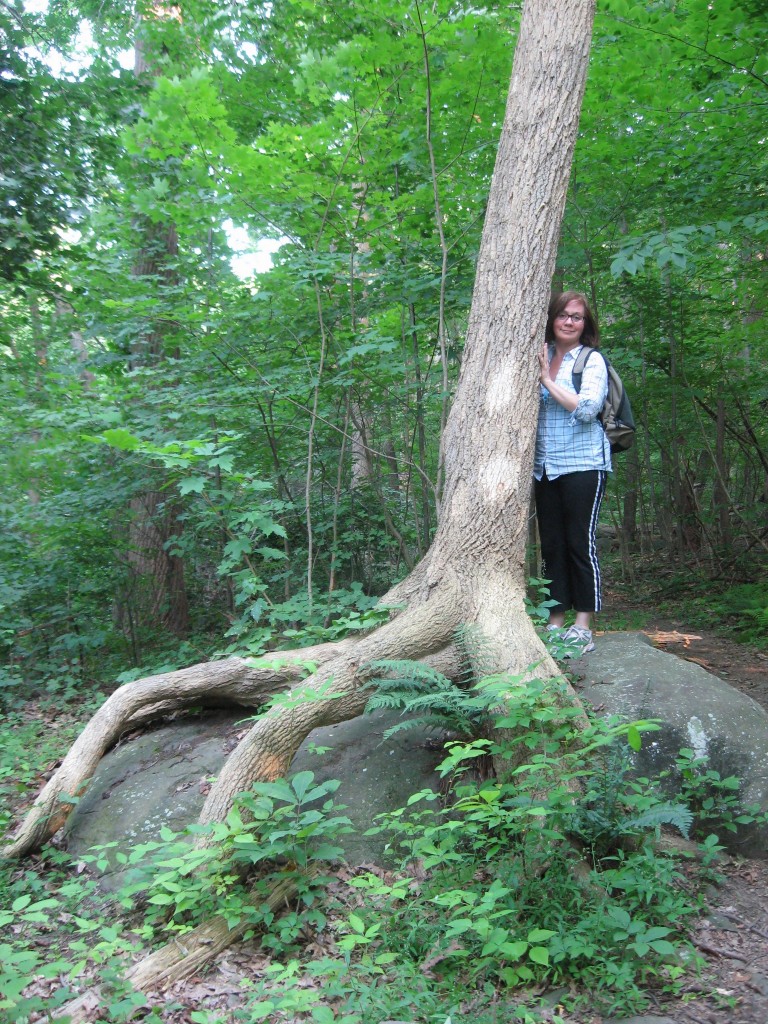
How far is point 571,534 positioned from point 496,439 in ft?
2.99

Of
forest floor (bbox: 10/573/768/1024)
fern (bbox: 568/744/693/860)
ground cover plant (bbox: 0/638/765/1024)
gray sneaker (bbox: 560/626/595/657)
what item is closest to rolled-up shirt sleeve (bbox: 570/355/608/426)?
gray sneaker (bbox: 560/626/595/657)

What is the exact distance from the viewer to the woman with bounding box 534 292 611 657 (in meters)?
4.61

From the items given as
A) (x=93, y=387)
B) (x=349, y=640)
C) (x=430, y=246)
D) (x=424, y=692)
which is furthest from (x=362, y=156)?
(x=424, y=692)

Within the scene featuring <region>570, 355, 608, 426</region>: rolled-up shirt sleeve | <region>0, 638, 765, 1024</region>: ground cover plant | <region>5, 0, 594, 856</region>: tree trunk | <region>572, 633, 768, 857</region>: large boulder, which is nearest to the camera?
<region>0, 638, 765, 1024</region>: ground cover plant

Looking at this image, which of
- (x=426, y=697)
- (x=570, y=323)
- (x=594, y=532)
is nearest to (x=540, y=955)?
(x=426, y=697)

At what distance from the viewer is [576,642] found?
14.4ft

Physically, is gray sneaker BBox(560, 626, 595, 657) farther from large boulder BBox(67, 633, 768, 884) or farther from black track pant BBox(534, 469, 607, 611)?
black track pant BBox(534, 469, 607, 611)

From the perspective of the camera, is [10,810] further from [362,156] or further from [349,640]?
[362,156]

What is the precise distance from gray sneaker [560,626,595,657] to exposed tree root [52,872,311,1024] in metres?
2.01

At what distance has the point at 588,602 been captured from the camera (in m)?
4.70

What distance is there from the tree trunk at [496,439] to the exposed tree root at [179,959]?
3.85ft

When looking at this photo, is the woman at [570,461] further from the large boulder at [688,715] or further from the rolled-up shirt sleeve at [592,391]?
the large boulder at [688,715]

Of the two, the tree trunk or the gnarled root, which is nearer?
the tree trunk

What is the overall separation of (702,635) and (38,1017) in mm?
6046
